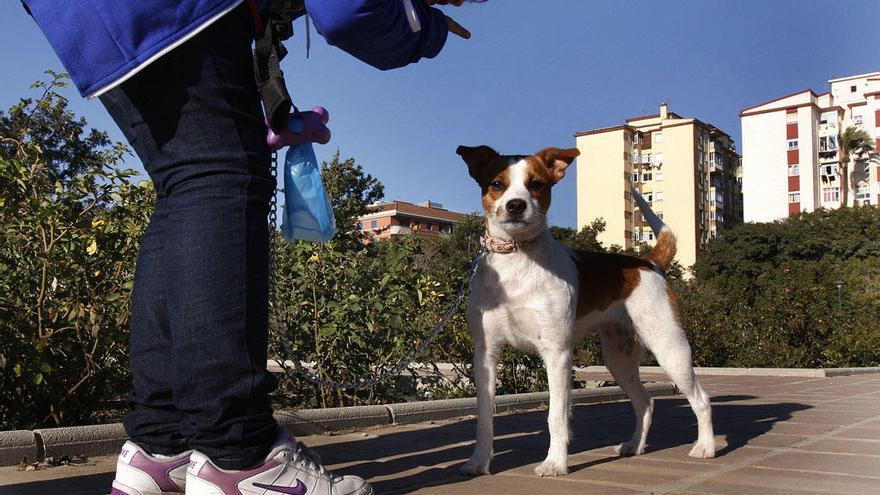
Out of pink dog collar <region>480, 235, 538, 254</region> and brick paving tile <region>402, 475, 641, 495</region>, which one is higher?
pink dog collar <region>480, 235, 538, 254</region>

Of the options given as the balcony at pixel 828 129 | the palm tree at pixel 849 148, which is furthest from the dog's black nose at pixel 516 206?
the balcony at pixel 828 129

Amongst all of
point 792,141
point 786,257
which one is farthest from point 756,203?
point 786,257

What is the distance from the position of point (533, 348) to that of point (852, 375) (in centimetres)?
1112

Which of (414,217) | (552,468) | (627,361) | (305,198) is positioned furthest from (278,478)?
(414,217)

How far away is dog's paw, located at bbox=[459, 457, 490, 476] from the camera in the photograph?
334 cm

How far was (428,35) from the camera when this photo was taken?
2592 millimetres

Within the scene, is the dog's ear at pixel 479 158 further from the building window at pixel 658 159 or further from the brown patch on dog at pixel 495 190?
the building window at pixel 658 159

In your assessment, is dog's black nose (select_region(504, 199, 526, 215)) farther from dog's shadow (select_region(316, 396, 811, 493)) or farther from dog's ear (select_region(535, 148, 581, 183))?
dog's shadow (select_region(316, 396, 811, 493))

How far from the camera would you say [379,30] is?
2.34 metres

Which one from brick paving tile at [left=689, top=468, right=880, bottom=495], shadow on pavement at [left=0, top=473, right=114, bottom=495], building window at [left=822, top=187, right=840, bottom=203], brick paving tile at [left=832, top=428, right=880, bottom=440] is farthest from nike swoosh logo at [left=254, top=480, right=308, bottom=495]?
building window at [left=822, top=187, right=840, bottom=203]

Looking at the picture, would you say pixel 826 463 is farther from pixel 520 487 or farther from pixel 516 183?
pixel 516 183

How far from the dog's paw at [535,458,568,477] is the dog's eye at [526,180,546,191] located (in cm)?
124

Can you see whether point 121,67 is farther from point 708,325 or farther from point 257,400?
point 708,325

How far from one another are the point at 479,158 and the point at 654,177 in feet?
310
